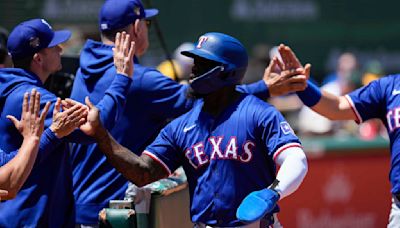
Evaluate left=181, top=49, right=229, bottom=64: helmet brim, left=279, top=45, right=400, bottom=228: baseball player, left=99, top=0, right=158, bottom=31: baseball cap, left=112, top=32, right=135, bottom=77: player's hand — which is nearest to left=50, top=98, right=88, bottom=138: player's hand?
left=112, top=32, right=135, bottom=77: player's hand

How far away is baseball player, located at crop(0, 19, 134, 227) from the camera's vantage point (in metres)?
5.23

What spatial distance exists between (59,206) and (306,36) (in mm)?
9028

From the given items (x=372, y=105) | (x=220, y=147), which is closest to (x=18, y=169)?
(x=220, y=147)

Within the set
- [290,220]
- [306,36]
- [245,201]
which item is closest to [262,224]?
[245,201]

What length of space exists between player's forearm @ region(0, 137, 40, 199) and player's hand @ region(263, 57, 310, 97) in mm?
1942

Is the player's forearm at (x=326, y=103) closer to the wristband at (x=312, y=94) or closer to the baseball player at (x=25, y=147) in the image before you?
the wristband at (x=312, y=94)

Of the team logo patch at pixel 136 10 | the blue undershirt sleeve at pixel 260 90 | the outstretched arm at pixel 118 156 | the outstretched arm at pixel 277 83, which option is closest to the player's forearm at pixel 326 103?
the outstretched arm at pixel 277 83

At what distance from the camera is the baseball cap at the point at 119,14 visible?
20.1 feet

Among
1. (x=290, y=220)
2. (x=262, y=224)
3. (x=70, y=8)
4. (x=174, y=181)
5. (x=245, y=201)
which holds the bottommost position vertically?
(x=290, y=220)

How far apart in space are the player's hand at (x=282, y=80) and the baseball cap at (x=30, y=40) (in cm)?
140

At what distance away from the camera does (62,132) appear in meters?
5.02

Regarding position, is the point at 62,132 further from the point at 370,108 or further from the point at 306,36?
the point at 306,36

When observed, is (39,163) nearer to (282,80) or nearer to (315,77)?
(282,80)

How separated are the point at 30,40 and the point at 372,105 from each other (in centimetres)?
222
